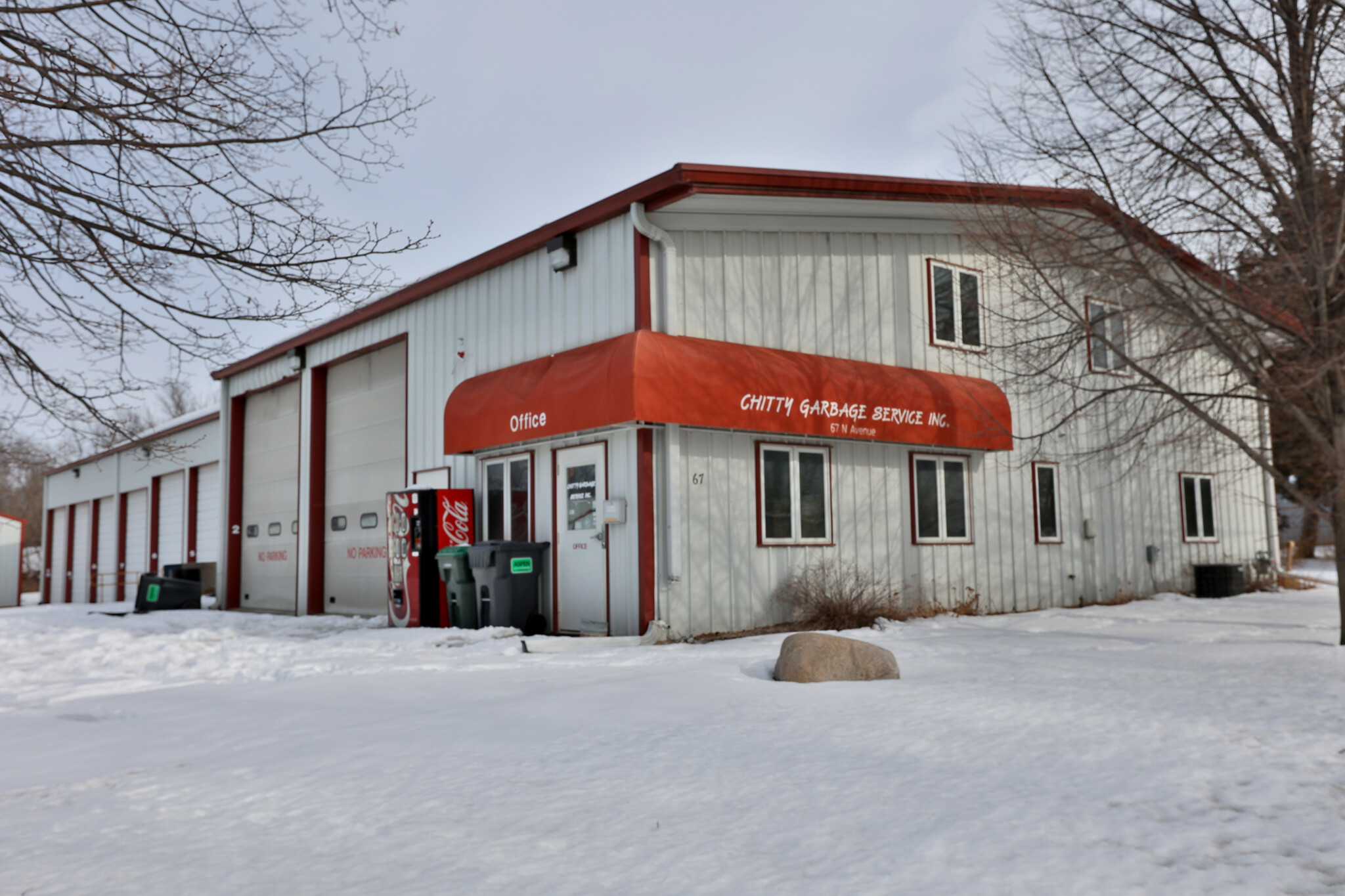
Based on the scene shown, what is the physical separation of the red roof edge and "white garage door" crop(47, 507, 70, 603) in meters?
24.8

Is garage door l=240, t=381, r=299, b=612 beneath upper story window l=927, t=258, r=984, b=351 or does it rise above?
beneath

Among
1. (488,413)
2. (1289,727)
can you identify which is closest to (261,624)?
(488,413)

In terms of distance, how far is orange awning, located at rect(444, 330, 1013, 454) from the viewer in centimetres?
1020

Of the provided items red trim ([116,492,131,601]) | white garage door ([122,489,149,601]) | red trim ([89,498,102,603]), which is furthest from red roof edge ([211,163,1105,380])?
red trim ([89,498,102,603])

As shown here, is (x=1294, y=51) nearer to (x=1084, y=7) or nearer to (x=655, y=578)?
(x=1084, y=7)

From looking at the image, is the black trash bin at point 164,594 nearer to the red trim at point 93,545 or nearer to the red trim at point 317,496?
the red trim at point 317,496

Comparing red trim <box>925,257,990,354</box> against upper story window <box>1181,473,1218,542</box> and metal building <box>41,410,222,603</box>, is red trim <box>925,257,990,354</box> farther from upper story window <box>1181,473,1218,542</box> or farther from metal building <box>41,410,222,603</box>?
metal building <box>41,410,222,603</box>

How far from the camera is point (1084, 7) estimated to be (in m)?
9.77

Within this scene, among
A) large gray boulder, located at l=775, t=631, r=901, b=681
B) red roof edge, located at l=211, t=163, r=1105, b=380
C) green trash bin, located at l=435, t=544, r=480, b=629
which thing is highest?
red roof edge, located at l=211, t=163, r=1105, b=380

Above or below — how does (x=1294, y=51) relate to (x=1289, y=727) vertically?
above

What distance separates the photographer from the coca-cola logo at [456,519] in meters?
12.9

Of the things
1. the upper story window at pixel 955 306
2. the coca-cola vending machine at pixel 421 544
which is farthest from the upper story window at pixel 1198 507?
the coca-cola vending machine at pixel 421 544

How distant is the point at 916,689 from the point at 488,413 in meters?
7.25

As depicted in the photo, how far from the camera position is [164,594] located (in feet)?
59.2
